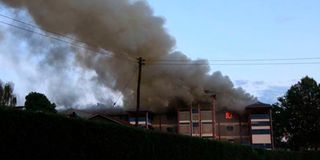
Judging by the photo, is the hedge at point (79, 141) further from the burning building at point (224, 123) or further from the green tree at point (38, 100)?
the burning building at point (224, 123)

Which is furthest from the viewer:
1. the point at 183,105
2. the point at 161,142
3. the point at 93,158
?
the point at 183,105

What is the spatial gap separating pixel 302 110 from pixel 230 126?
41.8ft

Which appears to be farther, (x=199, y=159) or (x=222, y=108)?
(x=222, y=108)

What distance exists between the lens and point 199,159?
2189 centimetres

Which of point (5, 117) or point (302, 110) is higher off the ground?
point (302, 110)

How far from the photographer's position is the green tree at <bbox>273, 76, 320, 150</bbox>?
73.8 m

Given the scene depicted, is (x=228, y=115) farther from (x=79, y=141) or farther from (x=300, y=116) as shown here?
(x=79, y=141)

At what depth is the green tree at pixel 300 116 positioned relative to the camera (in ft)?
242

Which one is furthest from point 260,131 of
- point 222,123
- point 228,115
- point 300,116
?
point 300,116

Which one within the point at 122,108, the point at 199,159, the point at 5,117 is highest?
the point at 122,108

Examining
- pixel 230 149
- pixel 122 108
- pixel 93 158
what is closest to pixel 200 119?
pixel 122 108

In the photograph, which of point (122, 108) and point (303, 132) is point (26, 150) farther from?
point (303, 132)

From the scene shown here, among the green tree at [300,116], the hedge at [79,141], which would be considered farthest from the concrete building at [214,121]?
the hedge at [79,141]

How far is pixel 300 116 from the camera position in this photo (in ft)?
247
